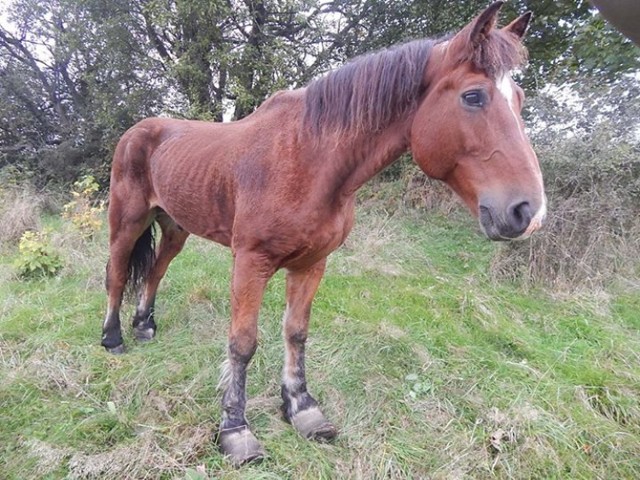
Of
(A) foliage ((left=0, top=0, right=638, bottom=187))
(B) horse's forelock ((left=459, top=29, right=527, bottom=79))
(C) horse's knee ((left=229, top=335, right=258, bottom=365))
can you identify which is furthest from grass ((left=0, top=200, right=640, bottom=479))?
(A) foliage ((left=0, top=0, right=638, bottom=187))

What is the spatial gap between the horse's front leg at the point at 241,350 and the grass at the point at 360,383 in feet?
0.28

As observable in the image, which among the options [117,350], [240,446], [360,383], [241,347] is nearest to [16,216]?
[117,350]

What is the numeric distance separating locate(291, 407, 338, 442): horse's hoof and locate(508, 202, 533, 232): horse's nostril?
141cm

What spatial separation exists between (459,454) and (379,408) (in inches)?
18.6

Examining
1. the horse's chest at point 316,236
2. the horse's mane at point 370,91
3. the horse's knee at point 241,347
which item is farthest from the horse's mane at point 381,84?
the horse's knee at point 241,347

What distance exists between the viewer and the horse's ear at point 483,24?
1288 millimetres

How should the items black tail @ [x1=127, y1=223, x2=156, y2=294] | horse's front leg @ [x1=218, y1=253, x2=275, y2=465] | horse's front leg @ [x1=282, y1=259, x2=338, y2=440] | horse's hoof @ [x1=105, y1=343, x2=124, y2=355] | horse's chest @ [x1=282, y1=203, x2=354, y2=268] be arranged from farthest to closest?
black tail @ [x1=127, y1=223, x2=156, y2=294] → horse's hoof @ [x1=105, y1=343, x2=124, y2=355] → horse's front leg @ [x1=282, y1=259, x2=338, y2=440] → horse's front leg @ [x1=218, y1=253, x2=275, y2=465] → horse's chest @ [x1=282, y1=203, x2=354, y2=268]

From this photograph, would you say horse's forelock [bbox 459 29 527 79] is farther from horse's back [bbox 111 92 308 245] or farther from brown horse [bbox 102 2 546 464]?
horse's back [bbox 111 92 308 245]

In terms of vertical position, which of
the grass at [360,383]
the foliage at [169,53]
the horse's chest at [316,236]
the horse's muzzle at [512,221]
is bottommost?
the grass at [360,383]

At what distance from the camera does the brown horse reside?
52.9 inches

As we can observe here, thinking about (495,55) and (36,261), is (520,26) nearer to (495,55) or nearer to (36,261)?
(495,55)

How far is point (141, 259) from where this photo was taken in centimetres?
307

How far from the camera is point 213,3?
22.4ft

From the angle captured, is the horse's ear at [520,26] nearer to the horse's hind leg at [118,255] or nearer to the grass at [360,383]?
the grass at [360,383]
